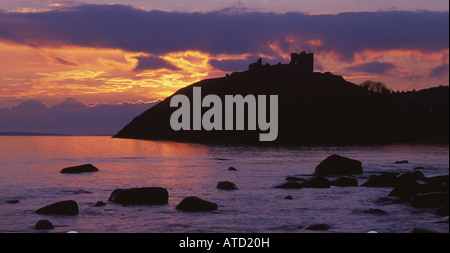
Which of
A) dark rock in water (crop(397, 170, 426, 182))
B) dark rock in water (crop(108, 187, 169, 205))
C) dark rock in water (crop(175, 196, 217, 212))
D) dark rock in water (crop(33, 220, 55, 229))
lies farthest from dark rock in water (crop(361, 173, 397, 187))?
dark rock in water (crop(33, 220, 55, 229))

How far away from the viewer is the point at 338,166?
173ft

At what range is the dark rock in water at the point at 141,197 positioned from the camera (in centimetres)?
3238

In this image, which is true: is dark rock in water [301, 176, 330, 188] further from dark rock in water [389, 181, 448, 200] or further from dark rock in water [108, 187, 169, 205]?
dark rock in water [108, 187, 169, 205]

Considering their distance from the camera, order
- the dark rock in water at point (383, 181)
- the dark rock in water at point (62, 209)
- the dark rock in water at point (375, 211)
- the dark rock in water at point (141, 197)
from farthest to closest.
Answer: the dark rock in water at point (383, 181) → the dark rock in water at point (141, 197) → the dark rock in water at point (375, 211) → the dark rock in water at point (62, 209)

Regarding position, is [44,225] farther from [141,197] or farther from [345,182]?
[345,182]

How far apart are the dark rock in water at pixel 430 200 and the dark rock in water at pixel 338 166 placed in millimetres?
22239

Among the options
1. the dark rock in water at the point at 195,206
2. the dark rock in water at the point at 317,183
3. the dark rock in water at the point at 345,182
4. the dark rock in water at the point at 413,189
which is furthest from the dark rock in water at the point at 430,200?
the dark rock in water at the point at 345,182

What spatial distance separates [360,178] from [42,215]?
31.5 m

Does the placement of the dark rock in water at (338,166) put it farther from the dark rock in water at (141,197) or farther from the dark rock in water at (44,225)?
the dark rock in water at (44,225)

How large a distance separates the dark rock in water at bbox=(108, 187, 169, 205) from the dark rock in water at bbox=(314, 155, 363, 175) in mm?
23905

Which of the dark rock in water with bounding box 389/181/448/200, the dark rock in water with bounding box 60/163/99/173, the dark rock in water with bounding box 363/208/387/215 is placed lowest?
the dark rock in water with bounding box 60/163/99/173

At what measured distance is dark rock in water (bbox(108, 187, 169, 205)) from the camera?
32.4 m

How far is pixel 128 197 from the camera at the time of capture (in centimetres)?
3278

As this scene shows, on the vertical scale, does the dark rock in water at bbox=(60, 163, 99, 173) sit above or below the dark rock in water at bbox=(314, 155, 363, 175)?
below
